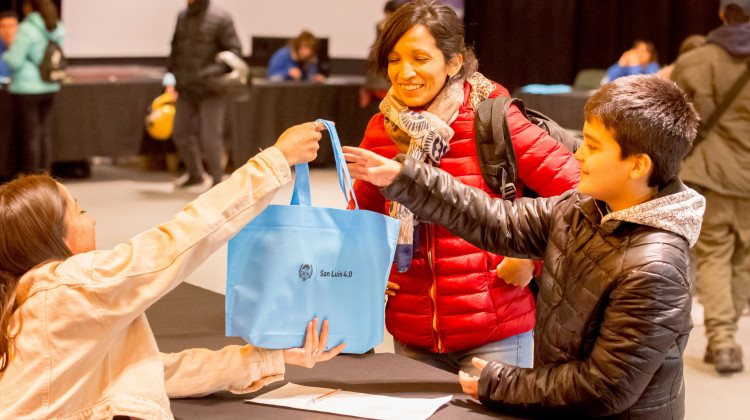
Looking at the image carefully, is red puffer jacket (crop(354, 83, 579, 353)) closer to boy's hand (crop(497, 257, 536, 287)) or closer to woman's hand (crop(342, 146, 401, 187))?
boy's hand (crop(497, 257, 536, 287))

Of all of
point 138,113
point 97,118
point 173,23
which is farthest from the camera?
point 173,23

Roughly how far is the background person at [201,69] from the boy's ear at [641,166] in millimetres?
5962

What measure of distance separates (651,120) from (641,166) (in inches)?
3.2

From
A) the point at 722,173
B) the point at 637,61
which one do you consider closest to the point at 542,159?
the point at 722,173

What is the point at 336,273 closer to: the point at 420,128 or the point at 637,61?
the point at 420,128

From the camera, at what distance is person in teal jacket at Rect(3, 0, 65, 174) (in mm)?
7285

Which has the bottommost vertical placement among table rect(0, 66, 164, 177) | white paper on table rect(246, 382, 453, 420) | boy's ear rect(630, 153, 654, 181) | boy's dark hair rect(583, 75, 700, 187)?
table rect(0, 66, 164, 177)

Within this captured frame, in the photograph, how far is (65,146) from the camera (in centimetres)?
820

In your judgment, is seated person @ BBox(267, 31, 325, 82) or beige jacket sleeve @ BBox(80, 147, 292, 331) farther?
seated person @ BBox(267, 31, 325, 82)

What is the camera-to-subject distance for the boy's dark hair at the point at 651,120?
1578 millimetres

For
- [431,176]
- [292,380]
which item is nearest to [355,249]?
[431,176]

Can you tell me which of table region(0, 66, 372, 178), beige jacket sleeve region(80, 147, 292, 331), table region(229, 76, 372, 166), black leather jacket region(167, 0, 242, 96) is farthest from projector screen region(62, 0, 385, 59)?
beige jacket sleeve region(80, 147, 292, 331)

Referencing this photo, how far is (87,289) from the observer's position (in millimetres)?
1473

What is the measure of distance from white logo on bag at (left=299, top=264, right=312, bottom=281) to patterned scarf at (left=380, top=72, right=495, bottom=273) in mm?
476
